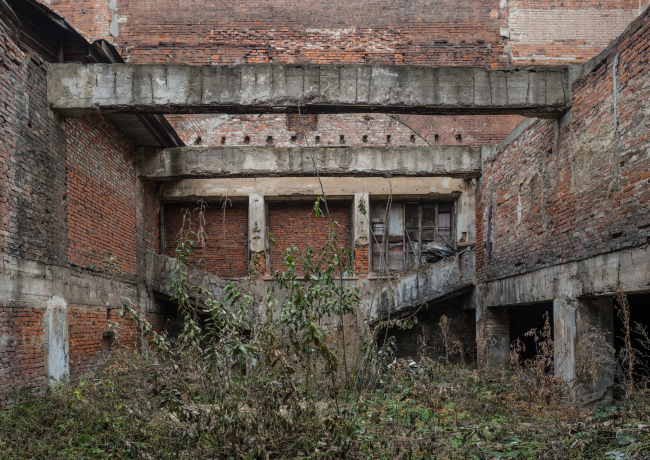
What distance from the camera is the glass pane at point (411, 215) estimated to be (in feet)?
48.2

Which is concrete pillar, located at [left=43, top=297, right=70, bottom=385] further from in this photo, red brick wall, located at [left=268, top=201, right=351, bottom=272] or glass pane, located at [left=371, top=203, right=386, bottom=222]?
glass pane, located at [left=371, top=203, right=386, bottom=222]

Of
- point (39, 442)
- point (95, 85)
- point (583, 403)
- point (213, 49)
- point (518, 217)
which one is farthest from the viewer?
point (213, 49)

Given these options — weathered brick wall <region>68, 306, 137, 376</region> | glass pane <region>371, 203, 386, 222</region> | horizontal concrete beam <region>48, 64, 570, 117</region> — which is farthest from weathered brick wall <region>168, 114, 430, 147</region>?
weathered brick wall <region>68, 306, 137, 376</region>

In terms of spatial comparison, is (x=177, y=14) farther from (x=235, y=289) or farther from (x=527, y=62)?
(x=235, y=289)

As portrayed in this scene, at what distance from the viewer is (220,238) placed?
14.4 m

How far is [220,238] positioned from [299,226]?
2.40 metres

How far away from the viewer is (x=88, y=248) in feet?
29.8

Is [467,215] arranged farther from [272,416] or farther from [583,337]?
[272,416]

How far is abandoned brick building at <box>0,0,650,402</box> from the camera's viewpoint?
6969mm

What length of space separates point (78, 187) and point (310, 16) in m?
10.4

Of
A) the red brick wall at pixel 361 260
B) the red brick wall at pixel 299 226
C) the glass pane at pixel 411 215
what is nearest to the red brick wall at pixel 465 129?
the glass pane at pixel 411 215

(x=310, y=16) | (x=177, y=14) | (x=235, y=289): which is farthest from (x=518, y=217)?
(x=177, y=14)

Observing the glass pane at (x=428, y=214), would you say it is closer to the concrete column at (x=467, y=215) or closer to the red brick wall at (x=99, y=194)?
the concrete column at (x=467, y=215)

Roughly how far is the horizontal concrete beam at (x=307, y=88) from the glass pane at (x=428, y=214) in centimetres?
644
